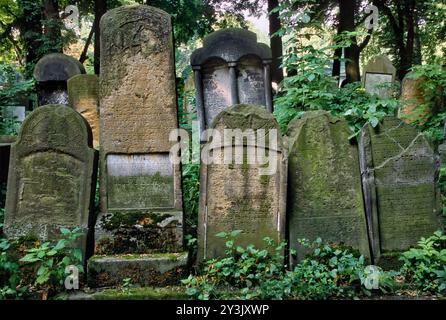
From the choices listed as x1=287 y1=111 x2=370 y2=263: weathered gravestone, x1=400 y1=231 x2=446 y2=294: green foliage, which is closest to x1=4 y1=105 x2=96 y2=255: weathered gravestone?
x1=287 y1=111 x2=370 y2=263: weathered gravestone

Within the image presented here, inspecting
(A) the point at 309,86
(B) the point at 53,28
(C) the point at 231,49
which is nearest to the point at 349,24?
(C) the point at 231,49

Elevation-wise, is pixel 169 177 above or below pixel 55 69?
below

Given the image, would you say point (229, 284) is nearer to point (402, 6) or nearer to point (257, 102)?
point (257, 102)

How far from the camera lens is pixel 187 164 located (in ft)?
22.9

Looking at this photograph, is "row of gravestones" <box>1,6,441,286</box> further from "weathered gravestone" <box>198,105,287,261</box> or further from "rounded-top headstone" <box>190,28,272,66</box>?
"rounded-top headstone" <box>190,28,272,66</box>

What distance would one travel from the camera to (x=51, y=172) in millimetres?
4602

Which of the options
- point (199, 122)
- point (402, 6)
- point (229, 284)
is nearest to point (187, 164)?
point (199, 122)

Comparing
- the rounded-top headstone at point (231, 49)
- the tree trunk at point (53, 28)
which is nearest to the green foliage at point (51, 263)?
the rounded-top headstone at point (231, 49)

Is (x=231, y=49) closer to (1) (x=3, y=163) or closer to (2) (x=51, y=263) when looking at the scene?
(1) (x=3, y=163)

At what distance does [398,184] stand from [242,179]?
64.7 inches

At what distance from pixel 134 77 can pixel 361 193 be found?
8.81 feet

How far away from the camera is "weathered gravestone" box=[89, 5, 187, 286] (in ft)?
15.4

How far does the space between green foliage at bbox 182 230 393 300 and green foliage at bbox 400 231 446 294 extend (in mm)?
269

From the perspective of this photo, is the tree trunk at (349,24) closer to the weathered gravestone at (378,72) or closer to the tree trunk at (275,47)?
the weathered gravestone at (378,72)
